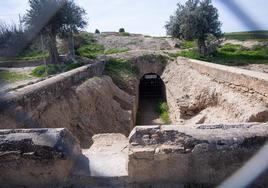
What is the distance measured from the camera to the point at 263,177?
2936 millimetres

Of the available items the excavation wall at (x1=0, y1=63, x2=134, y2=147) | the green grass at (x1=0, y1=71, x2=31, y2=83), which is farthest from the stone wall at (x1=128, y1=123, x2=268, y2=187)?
the green grass at (x1=0, y1=71, x2=31, y2=83)

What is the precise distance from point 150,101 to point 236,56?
8129 millimetres

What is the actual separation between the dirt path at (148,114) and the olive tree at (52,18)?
24.1 ft

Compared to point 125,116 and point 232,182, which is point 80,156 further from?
point 125,116

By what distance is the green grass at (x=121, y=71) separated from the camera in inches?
585

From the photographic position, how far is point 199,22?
69.4 feet

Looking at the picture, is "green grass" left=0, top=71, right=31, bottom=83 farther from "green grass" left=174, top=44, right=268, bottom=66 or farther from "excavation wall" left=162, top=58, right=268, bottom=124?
"green grass" left=174, top=44, right=268, bottom=66

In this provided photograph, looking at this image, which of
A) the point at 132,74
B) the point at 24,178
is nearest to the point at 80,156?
the point at 24,178

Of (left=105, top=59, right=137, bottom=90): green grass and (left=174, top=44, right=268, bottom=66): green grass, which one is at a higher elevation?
(left=174, top=44, right=268, bottom=66): green grass

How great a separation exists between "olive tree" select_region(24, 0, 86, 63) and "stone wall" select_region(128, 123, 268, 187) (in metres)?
16.8

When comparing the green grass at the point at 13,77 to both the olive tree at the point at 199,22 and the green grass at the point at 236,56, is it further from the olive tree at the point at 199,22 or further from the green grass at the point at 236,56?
the olive tree at the point at 199,22

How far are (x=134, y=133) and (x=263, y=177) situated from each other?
149 cm

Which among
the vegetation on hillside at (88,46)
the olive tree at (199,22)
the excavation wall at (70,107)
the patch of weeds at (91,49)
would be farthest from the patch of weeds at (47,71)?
the olive tree at (199,22)

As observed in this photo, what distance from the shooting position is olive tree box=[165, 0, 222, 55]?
21250 millimetres
